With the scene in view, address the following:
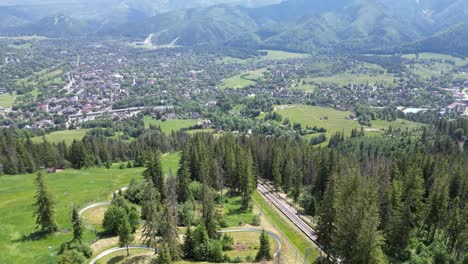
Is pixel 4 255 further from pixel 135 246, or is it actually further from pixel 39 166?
pixel 39 166

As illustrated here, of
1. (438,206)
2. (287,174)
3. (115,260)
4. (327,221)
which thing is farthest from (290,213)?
(115,260)

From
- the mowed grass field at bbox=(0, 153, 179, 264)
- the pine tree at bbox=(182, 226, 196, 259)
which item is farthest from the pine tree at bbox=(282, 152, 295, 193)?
the pine tree at bbox=(182, 226, 196, 259)

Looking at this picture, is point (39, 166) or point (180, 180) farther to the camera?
point (39, 166)

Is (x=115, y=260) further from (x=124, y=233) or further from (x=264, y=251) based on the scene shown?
(x=264, y=251)

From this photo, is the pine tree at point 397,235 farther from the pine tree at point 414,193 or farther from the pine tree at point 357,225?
the pine tree at point 357,225

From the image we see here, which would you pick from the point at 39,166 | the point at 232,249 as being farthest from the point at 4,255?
the point at 39,166

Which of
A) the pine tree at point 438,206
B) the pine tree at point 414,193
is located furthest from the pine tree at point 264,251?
the pine tree at point 438,206

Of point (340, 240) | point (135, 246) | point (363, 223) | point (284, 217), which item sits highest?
point (363, 223)
